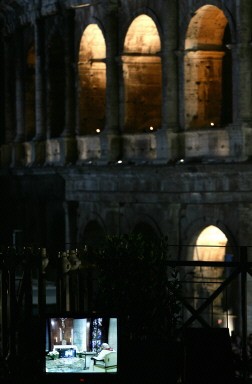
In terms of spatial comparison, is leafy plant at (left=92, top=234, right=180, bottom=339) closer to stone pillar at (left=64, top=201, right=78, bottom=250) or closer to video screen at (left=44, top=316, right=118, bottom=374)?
video screen at (left=44, top=316, right=118, bottom=374)

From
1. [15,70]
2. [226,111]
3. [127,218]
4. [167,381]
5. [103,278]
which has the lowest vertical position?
[167,381]

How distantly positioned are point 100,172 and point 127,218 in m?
1.65

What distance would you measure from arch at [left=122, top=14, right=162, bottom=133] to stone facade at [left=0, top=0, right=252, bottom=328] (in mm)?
36

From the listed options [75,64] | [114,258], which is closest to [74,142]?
[75,64]

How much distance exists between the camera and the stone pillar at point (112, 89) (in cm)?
4059

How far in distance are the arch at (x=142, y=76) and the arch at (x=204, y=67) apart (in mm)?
2269

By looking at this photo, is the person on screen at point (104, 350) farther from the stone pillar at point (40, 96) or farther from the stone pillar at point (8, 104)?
the stone pillar at point (8, 104)

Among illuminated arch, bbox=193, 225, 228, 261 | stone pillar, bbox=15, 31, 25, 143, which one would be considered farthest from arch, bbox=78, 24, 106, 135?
illuminated arch, bbox=193, 225, 228, 261

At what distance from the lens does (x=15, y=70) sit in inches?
1919

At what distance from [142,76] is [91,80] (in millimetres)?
3082

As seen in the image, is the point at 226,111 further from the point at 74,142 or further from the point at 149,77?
the point at 74,142

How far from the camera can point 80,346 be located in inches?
802

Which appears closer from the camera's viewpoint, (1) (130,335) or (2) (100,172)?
(1) (130,335)

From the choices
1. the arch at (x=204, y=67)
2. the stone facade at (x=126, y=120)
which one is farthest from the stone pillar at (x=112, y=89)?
the arch at (x=204, y=67)
